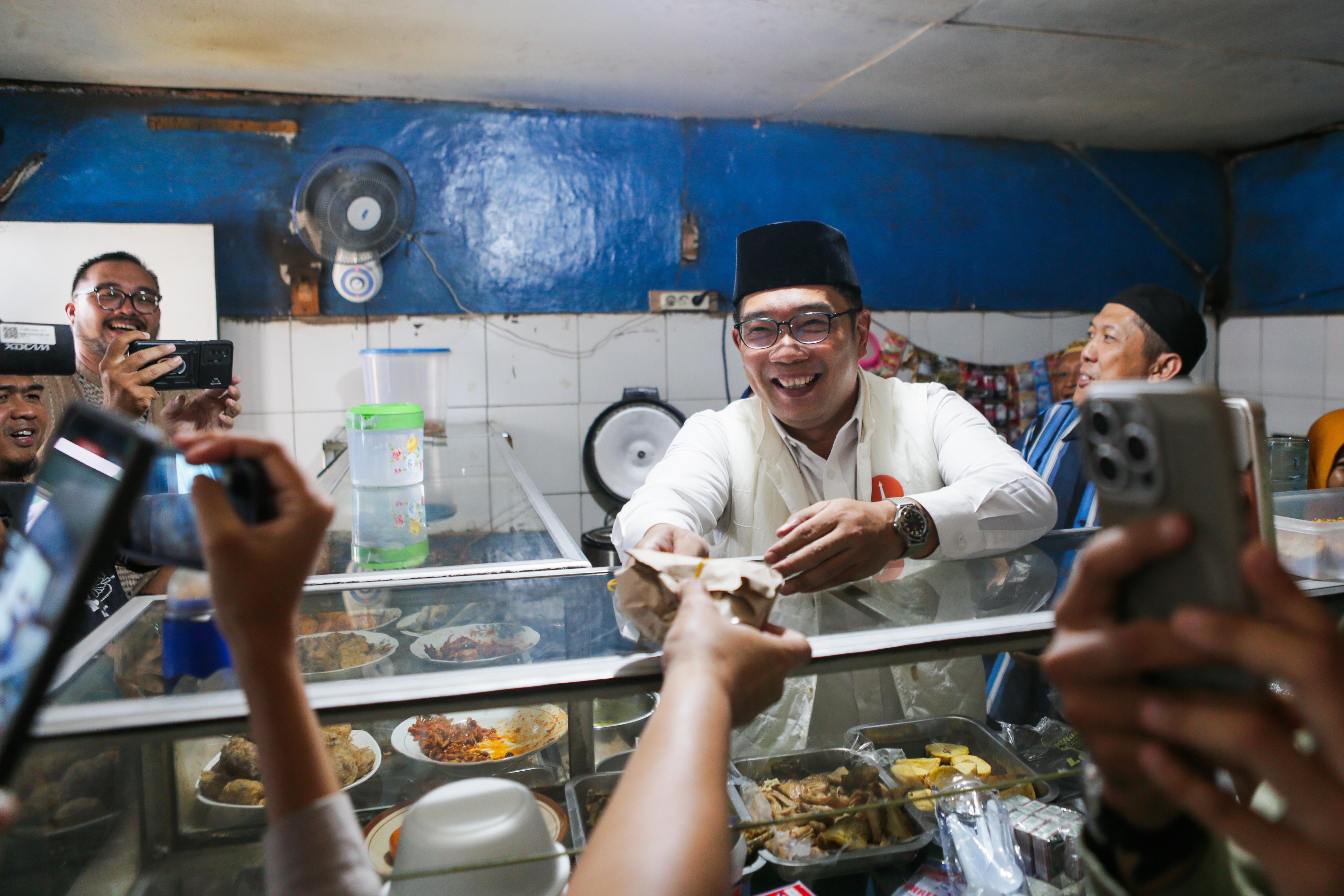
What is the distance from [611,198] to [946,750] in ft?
11.0

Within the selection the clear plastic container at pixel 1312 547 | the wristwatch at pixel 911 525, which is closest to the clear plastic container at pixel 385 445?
the wristwatch at pixel 911 525

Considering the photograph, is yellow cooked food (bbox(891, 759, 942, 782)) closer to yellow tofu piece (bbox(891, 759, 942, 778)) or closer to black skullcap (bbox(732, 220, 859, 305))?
yellow tofu piece (bbox(891, 759, 942, 778))

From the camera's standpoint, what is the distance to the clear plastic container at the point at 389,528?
1598 millimetres

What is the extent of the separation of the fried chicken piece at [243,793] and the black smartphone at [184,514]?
0.57 m

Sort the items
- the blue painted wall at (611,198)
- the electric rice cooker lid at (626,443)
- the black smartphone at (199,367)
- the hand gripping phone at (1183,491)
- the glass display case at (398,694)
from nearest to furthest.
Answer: the hand gripping phone at (1183,491) → the glass display case at (398,694) → the black smartphone at (199,367) → the blue painted wall at (611,198) → the electric rice cooker lid at (626,443)

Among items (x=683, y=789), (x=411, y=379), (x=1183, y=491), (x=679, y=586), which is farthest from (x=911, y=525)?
(x=411, y=379)

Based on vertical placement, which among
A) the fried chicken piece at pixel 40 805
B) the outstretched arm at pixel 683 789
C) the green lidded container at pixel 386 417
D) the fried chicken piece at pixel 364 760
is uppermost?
the green lidded container at pixel 386 417

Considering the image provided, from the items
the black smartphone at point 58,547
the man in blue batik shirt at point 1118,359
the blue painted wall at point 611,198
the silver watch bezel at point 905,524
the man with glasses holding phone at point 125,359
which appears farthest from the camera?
the blue painted wall at point 611,198

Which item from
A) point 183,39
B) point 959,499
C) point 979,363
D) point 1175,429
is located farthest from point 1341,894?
point 979,363

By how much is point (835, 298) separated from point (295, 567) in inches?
70.7

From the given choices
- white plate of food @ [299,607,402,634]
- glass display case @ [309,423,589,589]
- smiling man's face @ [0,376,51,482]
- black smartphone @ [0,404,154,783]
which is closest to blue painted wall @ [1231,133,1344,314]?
glass display case @ [309,423,589,589]

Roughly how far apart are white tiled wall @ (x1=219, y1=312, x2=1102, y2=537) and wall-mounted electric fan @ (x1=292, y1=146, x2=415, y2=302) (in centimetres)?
25

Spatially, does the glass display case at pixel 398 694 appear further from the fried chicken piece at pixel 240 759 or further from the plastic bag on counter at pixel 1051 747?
the plastic bag on counter at pixel 1051 747

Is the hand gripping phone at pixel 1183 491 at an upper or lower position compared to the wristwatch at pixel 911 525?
upper
